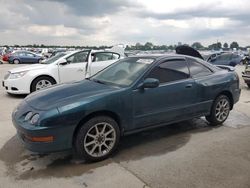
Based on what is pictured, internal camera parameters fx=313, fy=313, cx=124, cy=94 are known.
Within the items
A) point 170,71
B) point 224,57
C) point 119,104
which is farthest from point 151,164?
point 224,57

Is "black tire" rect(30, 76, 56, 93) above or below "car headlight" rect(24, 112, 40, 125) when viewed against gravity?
below

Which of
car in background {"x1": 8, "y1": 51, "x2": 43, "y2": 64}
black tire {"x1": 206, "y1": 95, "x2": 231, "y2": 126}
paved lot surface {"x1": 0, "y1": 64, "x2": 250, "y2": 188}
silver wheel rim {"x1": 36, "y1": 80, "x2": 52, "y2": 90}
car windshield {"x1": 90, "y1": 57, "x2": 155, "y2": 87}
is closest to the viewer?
paved lot surface {"x1": 0, "y1": 64, "x2": 250, "y2": 188}

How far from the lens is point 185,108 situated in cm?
555

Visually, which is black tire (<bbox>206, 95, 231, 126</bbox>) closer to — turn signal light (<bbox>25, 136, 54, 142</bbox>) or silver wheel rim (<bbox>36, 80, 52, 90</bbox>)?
turn signal light (<bbox>25, 136, 54, 142</bbox>)

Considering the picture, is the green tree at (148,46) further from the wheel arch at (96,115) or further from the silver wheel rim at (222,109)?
the wheel arch at (96,115)

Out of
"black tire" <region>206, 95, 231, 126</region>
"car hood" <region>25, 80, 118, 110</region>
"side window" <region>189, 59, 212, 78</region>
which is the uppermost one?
"side window" <region>189, 59, 212, 78</region>

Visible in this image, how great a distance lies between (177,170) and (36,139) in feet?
6.25

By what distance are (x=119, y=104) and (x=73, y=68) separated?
5660mm

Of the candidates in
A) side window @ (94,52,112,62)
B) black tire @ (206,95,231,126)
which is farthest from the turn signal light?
side window @ (94,52,112,62)

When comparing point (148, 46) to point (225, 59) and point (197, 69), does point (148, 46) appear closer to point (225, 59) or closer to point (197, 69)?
point (225, 59)

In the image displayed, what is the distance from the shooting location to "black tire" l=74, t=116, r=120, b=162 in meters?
4.32

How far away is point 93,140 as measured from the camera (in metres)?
4.46

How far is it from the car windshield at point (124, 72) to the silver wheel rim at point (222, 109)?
1835mm


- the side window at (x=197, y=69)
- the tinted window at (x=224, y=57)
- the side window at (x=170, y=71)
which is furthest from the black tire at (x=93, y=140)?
the tinted window at (x=224, y=57)
